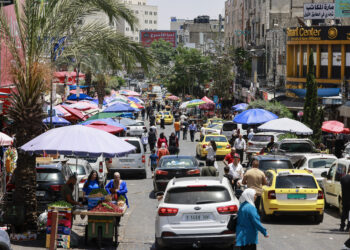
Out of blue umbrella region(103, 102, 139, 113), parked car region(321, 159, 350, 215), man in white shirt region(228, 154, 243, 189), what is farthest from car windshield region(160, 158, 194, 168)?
blue umbrella region(103, 102, 139, 113)

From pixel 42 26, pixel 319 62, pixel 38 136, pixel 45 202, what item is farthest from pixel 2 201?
pixel 319 62

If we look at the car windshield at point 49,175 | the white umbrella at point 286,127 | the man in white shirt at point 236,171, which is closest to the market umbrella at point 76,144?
the car windshield at point 49,175

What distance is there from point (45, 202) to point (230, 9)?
3537 inches

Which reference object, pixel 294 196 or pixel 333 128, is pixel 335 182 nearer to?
pixel 294 196

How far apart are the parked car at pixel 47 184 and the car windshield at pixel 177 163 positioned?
483 centimetres

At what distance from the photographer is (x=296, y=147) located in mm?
29406

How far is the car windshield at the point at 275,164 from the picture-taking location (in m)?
22.1

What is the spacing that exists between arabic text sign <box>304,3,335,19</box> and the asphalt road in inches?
1628

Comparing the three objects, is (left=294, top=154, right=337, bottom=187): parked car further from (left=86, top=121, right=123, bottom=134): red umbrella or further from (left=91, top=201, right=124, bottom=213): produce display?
(left=91, top=201, right=124, bottom=213): produce display

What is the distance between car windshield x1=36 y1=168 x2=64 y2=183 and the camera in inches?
712

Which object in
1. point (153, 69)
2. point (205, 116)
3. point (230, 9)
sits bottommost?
point (205, 116)

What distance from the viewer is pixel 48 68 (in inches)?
590

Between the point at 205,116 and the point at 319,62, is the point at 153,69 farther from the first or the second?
the point at 205,116

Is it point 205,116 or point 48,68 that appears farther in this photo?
point 205,116
